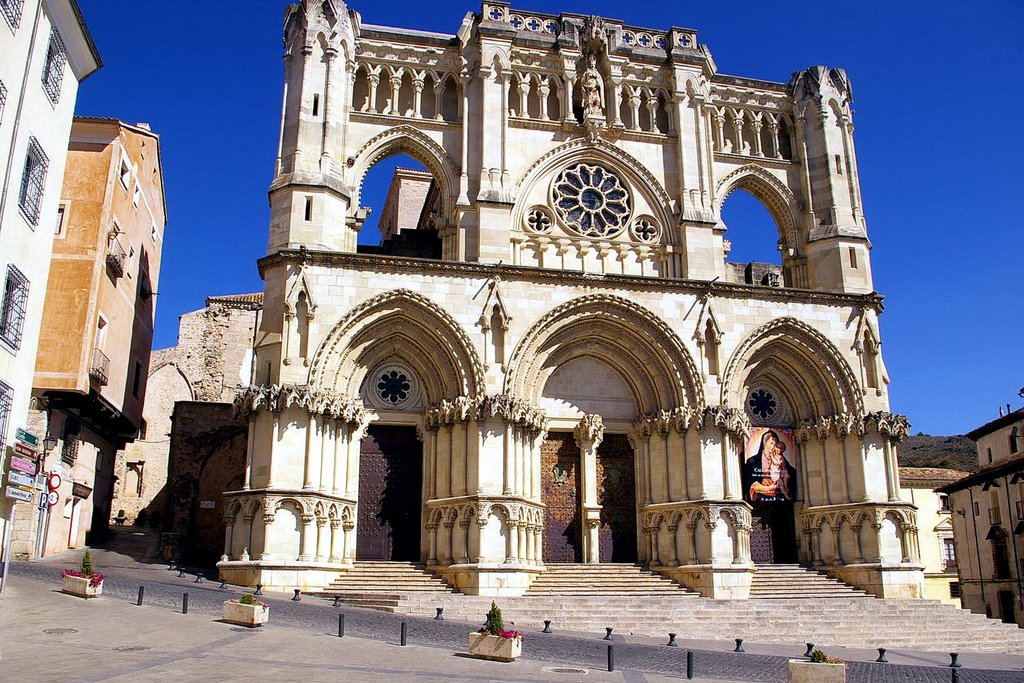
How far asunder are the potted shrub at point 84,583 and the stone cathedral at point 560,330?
13.5 ft

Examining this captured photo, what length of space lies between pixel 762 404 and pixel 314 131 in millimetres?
15035

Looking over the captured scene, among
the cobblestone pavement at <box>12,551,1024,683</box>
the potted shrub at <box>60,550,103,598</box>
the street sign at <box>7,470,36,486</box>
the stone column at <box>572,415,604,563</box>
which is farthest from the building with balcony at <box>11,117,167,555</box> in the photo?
the stone column at <box>572,415,604,563</box>

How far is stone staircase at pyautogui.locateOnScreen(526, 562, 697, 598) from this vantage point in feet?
74.4

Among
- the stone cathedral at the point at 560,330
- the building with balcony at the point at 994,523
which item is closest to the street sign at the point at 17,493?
the stone cathedral at the point at 560,330

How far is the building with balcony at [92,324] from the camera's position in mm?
24688

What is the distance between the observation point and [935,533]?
43781mm

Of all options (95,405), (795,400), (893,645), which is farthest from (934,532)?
(95,405)

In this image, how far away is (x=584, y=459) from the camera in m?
25.7

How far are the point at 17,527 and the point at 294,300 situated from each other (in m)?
8.82

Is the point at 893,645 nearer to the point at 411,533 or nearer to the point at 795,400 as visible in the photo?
the point at 795,400

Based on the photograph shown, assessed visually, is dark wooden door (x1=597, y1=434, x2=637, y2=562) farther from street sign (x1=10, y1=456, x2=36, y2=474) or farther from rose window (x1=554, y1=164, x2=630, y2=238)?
street sign (x1=10, y1=456, x2=36, y2=474)

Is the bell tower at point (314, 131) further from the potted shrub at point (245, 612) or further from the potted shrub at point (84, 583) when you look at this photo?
the potted shrub at point (245, 612)

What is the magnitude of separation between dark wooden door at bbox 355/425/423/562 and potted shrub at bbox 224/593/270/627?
25.1ft

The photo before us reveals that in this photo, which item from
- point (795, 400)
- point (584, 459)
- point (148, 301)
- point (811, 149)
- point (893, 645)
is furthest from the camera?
point (148, 301)
